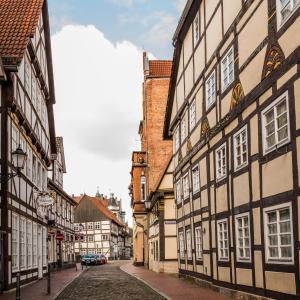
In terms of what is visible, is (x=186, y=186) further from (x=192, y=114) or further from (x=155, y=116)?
(x=155, y=116)

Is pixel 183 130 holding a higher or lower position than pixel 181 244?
higher

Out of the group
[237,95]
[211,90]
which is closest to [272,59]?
[237,95]

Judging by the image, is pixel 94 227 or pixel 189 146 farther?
A: pixel 94 227

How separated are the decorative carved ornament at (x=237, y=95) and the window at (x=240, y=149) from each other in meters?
0.88

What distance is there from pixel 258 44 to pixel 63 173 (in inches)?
1830

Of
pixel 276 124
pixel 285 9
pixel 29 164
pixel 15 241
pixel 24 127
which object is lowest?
pixel 15 241

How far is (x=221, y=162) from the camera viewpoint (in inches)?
743

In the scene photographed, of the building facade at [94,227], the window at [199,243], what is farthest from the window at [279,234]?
the building facade at [94,227]

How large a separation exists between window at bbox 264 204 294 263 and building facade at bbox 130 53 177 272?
20.5m

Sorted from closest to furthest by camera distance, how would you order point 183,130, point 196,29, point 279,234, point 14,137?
point 279,234 < point 14,137 < point 196,29 < point 183,130

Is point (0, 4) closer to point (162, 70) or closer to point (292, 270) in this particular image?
point (292, 270)

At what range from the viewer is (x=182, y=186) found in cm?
2756

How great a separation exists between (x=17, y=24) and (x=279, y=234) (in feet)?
48.1

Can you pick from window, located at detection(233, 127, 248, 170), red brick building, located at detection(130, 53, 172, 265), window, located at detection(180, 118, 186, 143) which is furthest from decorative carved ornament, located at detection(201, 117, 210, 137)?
red brick building, located at detection(130, 53, 172, 265)
